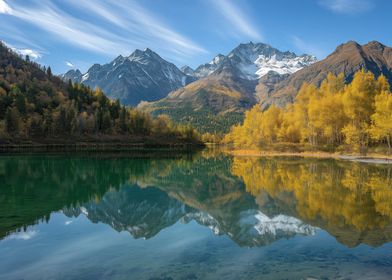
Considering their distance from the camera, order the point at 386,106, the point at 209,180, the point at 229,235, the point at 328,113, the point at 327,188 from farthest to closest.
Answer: the point at 328,113, the point at 386,106, the point at 209,180, the point at 327,188, the point at 229,235

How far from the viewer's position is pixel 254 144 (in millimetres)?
113625

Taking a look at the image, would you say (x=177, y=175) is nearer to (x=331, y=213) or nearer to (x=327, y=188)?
(x=327, y=188)

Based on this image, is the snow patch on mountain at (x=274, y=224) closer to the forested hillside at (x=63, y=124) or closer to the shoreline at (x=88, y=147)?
the shoreline at (x=88, y=147)

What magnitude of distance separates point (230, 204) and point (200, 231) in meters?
9.68

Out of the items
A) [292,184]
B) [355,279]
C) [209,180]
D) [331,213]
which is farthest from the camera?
[209,180]

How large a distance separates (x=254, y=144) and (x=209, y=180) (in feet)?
227

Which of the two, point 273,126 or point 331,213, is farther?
point 273,126

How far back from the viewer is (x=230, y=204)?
99.5ft

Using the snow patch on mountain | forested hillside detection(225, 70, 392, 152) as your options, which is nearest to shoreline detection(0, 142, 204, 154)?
forested hillside detection(225, 70, 392, 152)

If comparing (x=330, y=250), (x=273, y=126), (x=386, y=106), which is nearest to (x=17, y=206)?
(x=330, y=250)

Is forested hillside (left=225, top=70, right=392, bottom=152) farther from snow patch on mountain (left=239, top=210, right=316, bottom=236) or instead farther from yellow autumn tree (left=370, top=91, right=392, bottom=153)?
snow patch on mountain (left=239, top=210, right=316, bottom=236)

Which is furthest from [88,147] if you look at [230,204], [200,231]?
[200,231]

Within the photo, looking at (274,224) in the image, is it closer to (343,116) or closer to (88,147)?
(343,116)

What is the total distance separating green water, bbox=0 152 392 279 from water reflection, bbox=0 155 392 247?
0.09 meters
